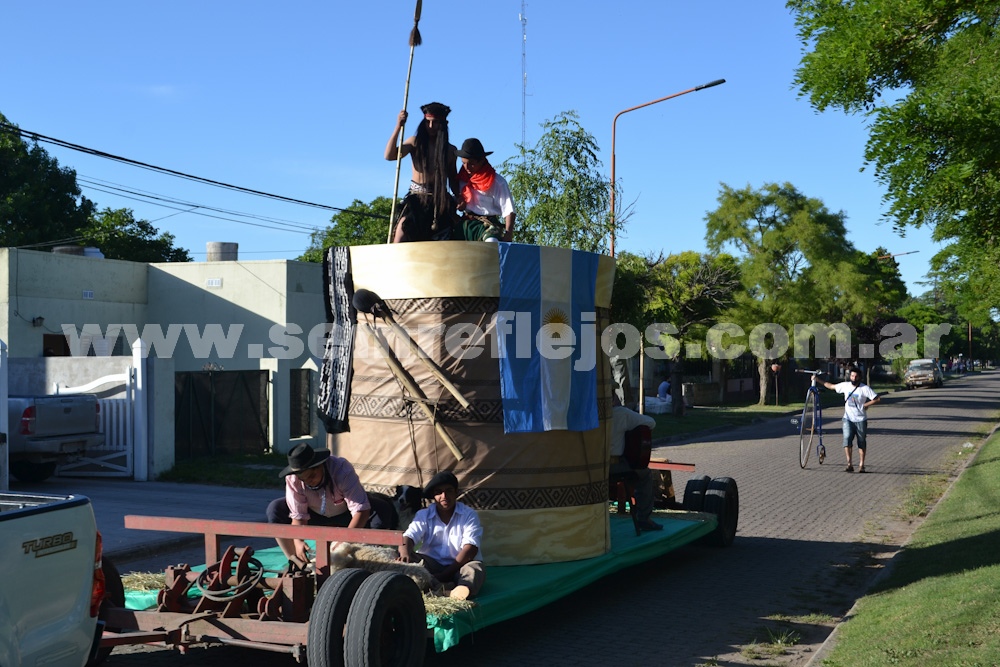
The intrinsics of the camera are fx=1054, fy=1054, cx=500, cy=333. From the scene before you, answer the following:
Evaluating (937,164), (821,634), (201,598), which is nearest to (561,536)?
(821,634)

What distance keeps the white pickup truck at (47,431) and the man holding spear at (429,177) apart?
9.04 meters

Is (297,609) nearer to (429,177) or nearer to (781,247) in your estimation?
(429,177)

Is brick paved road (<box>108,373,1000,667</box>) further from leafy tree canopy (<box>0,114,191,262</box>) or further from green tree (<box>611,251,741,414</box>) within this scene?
leafy tree canopy (<box>0,114,191,262</box>)

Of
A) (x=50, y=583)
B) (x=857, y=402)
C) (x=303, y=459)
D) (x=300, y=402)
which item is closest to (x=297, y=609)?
(x=303, y=459)

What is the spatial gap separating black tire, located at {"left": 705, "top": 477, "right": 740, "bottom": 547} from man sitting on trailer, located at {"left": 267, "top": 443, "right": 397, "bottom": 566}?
511 cm

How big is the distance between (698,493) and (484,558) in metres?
4.20

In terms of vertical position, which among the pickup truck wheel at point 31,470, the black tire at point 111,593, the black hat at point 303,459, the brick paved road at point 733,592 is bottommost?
the brick paved road at point 733,592

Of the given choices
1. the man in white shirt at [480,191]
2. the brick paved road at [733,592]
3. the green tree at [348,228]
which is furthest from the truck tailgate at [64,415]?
the green tree at [348,228]

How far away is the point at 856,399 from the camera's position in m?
19.3

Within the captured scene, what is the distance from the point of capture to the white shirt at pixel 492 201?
10.1 meters

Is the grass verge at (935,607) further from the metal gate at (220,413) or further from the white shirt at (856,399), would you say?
the metal gate at (220,413)

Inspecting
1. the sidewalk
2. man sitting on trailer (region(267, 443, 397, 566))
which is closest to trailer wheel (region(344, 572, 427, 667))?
man sitting on trailer (region(267, 443, 397, 566))

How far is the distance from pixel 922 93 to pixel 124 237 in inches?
1830

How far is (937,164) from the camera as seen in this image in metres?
7.72
